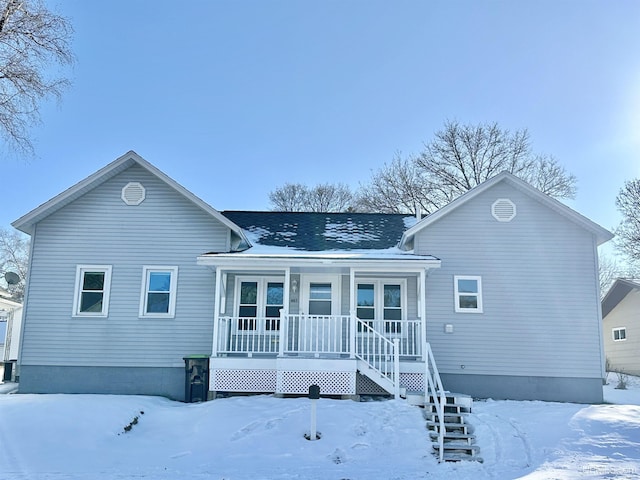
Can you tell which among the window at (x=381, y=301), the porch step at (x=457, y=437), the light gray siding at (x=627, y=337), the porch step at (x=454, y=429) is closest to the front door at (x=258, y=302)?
the window at (x=381, y=301)

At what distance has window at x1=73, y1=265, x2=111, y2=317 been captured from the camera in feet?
43.2

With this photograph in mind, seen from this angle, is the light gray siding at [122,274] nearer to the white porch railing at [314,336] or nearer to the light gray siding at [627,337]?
the white porch railing at [314,336]

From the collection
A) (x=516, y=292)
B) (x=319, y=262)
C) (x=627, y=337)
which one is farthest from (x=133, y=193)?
(x=627, y=337)

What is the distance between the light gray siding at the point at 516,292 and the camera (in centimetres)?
1290

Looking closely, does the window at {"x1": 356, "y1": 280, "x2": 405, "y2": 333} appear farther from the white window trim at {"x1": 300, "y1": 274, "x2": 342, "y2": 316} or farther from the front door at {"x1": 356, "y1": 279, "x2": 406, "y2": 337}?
the white window trim at {"x1": 300, "y1": 274, "x2": 342, "y2": 316}

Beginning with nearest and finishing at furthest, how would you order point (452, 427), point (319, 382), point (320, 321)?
point (452, 427), point (319, 382), point (320, 321)

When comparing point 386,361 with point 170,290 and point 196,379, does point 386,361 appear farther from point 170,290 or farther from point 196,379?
point 170,290

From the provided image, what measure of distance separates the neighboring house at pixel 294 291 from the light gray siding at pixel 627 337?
9.78 metres

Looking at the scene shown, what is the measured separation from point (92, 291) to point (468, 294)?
9354mm

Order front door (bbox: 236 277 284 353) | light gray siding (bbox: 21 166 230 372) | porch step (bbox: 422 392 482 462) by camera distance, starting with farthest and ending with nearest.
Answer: front door (bbox: 236 277 284 353)
light gray siding (bbox: 21 166 230 372)
porch step (bbox: 422 392 482 462)

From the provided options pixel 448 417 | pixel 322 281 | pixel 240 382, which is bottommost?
pixel 448 417

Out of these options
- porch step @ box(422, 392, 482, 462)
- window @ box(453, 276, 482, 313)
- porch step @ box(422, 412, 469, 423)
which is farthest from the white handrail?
window @ box(453, 276, 482, 313)

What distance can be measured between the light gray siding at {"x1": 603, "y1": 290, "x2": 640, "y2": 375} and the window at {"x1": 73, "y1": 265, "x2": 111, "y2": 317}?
63.4ft

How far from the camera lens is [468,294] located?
1325 centimetres
